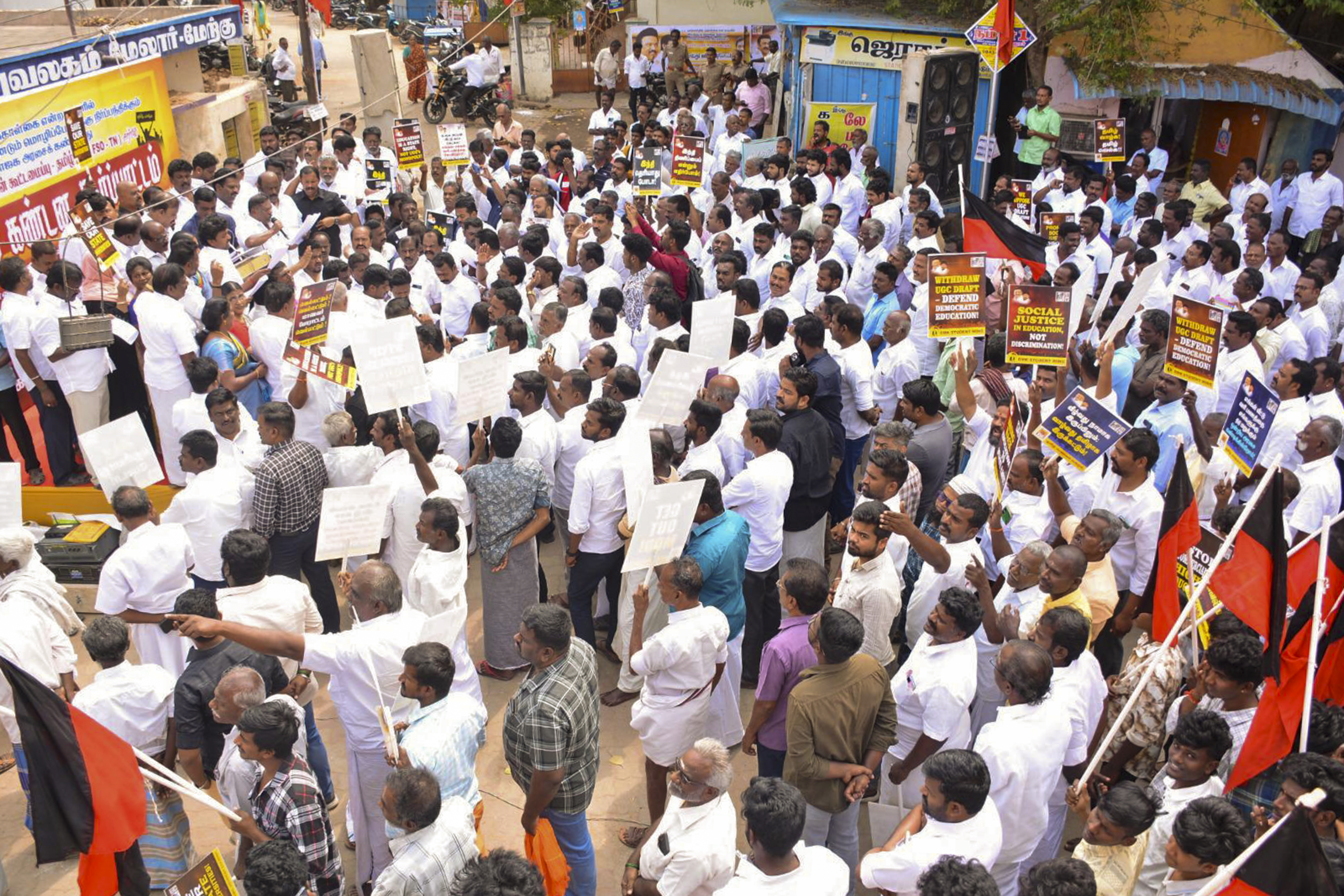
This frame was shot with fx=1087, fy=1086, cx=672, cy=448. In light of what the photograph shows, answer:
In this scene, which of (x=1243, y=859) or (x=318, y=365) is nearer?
(x=1243, y=859)

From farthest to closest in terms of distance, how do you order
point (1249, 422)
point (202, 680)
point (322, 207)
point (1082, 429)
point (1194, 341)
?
point (322, 207) < point (1194, 341) < point (1082, 429) < point (1249, 422) < point (202, 680)

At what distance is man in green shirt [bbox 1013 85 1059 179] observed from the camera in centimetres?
1441

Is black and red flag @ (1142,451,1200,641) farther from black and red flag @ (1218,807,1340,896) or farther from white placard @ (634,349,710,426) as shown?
white placard @ (634,349,710,426)

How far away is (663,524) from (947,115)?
38.2 feet

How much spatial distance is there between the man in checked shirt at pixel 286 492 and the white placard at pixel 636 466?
1737 mm

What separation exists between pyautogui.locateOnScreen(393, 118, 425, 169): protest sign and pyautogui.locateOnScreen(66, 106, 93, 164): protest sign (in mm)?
3223

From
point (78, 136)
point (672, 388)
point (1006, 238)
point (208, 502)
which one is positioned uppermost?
point (78, 136)

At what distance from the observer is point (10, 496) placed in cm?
576

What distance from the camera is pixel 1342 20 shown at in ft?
50.8

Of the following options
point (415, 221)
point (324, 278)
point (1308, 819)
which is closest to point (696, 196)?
point (415, 221)

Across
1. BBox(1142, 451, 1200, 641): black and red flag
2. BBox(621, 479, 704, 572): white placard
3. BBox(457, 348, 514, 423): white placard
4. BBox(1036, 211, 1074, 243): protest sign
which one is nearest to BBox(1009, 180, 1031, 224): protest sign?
BBox(1036, 211, 1074, 243): protest sign

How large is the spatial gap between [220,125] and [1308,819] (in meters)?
17.0

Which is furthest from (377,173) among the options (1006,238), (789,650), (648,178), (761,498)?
(789,650)

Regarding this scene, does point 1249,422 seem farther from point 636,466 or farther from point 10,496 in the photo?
point 10,496
